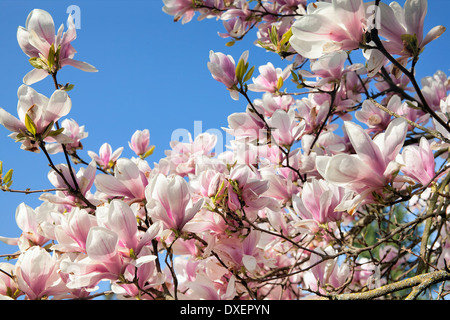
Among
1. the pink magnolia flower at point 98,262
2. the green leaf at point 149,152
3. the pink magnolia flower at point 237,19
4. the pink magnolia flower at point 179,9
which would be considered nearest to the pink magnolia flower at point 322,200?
the pink magnolia flower at point 98,262

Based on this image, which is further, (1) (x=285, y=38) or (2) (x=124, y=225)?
(1) (x=285, y=38)

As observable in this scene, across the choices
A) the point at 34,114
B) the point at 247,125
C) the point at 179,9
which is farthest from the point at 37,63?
the point at 179,9

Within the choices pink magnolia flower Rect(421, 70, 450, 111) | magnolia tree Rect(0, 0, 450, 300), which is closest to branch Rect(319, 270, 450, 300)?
magnolia tree Rect(0, 0, 450, 300)

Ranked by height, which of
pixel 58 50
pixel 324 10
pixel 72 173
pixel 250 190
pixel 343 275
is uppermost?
pixel 58 50

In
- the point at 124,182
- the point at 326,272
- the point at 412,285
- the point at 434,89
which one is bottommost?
the point at 412,285

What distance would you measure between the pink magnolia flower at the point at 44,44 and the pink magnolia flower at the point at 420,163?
1.07 meters

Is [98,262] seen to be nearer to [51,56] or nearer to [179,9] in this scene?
[51,56]

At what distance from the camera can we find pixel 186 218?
1.06 m

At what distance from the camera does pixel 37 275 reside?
3.68 feet

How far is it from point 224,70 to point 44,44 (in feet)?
2.08
